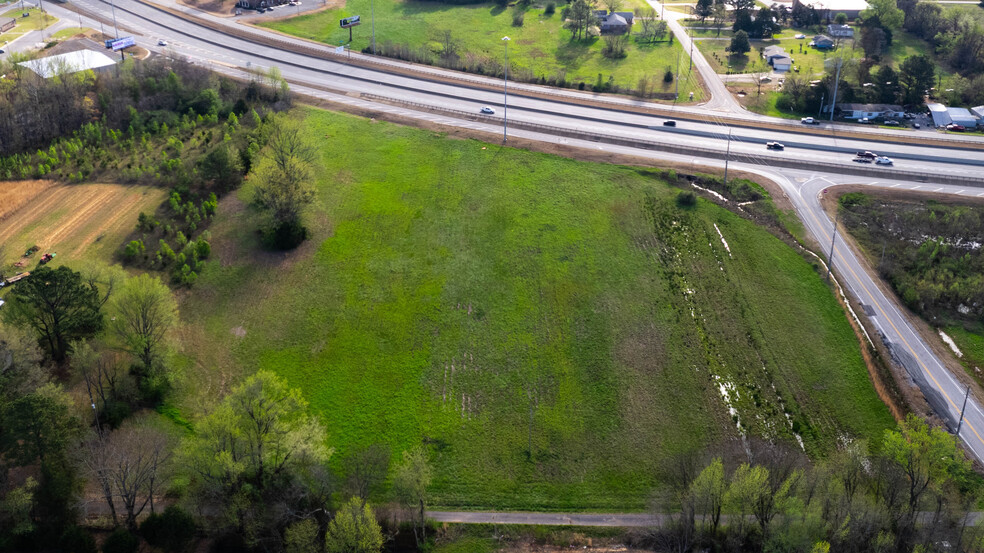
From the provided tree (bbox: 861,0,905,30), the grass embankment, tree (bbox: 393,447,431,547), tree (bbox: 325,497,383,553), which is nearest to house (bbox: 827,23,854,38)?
tree (bbox: 861,0,905,30)

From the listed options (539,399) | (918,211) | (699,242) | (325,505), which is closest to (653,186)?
(699,242)

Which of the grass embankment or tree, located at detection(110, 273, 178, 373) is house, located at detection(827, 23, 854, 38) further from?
tree, located at detection(110, 273, 178, 373)

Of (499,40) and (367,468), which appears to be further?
(499,40)

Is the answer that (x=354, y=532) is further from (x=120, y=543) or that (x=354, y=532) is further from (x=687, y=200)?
(x=687, y=200)

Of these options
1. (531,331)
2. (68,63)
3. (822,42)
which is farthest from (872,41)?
(68,63)

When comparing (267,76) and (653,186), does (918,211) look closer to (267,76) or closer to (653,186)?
(653,186)

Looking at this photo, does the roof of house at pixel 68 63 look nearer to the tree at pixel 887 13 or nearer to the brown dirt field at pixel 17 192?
the brown dirt field at pixel 17 192

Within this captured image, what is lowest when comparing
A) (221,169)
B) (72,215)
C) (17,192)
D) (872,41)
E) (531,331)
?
(531,331)
